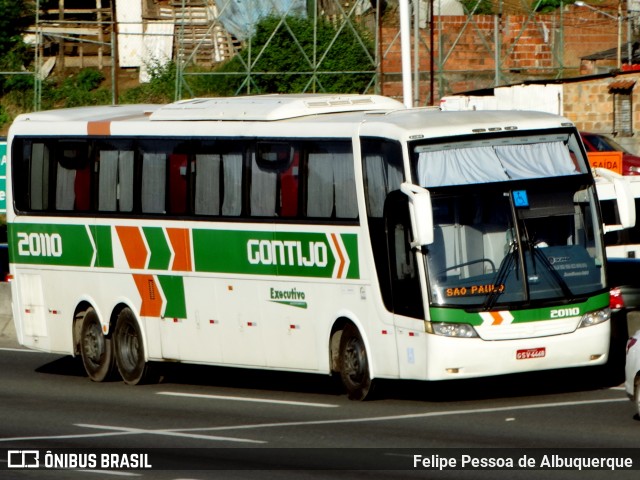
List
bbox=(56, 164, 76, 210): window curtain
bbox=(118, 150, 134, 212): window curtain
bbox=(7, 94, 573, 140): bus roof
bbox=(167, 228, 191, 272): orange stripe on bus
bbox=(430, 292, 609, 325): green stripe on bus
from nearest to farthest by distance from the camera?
bbox=(430, 292, 609, 325): green stripe on bus
bbox=(7, 94, 573, 140): bus roof
bbox=(167, 228, 191, 272): orange stripe on bus
bbox=(118, 150, 134, 212): window curtain
bbox=(56, 164, 76, 210): window curtain

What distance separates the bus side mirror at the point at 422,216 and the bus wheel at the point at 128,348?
18.4 ft

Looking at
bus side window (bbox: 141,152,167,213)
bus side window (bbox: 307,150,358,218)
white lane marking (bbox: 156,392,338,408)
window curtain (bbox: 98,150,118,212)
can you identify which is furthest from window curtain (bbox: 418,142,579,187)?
window curtain (bbox: 98,150,118,212)

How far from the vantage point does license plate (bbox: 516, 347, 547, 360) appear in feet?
51.7

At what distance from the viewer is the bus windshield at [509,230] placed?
1577cm

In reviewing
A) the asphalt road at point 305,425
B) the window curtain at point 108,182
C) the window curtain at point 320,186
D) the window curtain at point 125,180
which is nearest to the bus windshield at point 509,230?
the asphalt road at point 305,425

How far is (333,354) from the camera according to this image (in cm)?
1712

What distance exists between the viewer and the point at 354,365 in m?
16.8

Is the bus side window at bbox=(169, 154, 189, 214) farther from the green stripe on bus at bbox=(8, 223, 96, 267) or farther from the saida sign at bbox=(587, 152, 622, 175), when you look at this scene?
the saida sign at bbox=(587, 152, 622, 175)

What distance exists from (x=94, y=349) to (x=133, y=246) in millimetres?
1746

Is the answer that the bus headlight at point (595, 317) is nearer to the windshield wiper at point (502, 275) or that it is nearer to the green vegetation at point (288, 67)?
the windshield wiper at point (502, 275)

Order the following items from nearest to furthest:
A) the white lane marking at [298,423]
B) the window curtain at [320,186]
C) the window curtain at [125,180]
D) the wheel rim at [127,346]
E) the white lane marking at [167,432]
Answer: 1. the white lane marking at [167,432]
2. the white lane marking at [298,423]
3. the window curtain at [320,186]
4. the window curtain at [125,180]
5. the wheel rim at [127,346]

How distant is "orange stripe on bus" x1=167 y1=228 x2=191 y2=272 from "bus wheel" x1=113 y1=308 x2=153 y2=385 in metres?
1.31

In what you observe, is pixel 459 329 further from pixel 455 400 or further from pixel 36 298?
pixel 36 298

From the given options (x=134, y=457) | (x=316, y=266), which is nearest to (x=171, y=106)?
(x=316, y=266)
